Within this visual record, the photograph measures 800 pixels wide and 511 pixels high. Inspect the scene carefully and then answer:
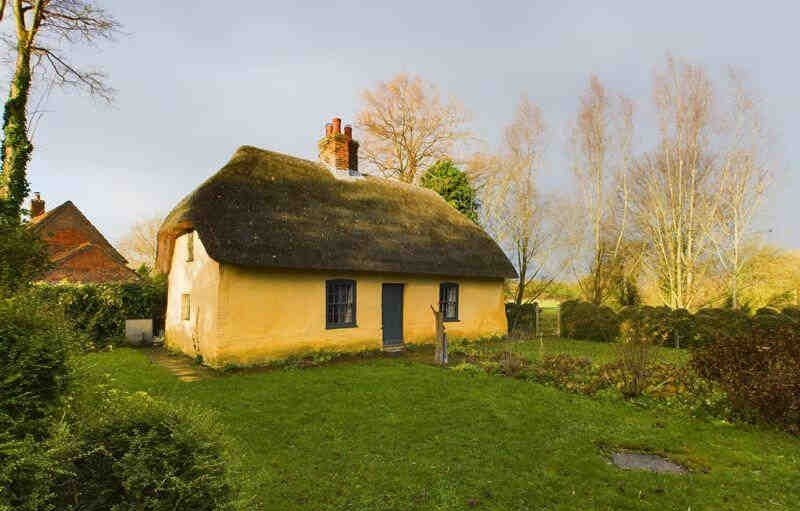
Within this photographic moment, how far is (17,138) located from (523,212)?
22.7m

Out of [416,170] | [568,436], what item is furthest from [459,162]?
[568,436]

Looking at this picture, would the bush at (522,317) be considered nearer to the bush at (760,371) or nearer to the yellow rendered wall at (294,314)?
the yellow rendered wall at (294,314)

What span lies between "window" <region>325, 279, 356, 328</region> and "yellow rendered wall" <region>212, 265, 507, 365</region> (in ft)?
0.54

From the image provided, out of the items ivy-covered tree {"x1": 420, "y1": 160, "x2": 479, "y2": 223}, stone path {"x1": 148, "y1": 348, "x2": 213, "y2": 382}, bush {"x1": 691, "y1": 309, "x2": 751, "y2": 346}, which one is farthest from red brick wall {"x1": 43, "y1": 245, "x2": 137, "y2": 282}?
bush {"x1": 691, "y1": 309, "x2": 751, "y2": 346}

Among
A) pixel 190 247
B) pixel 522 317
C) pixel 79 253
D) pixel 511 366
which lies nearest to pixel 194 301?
pixel 190 247

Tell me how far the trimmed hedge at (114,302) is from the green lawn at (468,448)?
708 cm

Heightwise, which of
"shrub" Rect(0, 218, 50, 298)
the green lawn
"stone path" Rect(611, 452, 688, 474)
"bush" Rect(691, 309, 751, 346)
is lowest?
"stone path" Rect(611, 452, 688, 474)

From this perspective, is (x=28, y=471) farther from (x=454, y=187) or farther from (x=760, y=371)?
(x=454, y=187)

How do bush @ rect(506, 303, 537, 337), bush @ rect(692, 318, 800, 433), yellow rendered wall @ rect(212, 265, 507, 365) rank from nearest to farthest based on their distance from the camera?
1. bush @ rect(692, 318, 800, 433)
2. yellow rendered wall @ rect(212, 265, 507, 365)
3. bush @ rect(506, 303, 537, 337)

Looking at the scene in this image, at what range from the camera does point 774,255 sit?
2438 cm

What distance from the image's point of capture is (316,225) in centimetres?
1345

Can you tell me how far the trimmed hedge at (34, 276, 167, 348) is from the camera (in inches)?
587

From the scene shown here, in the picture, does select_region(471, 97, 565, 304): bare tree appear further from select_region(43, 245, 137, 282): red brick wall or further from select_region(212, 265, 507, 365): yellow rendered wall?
select_region(43, 245, 137, 282): red brick wall

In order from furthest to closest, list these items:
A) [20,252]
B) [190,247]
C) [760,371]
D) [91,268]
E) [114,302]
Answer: [91,268] → [114,302] → [190,247] → [20,252] → [760,371]
